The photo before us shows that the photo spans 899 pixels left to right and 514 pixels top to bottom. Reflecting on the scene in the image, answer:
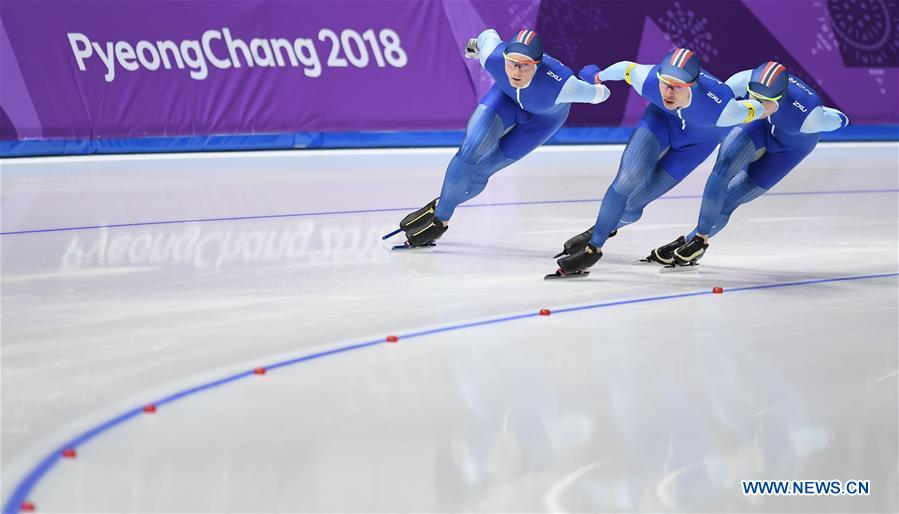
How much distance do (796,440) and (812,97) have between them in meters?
3.13

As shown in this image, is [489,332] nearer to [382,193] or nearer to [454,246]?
[454,246]

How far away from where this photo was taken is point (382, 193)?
9109mm

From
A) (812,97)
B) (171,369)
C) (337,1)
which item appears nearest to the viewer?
(171,369)

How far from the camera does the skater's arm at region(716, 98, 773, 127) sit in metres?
5.62

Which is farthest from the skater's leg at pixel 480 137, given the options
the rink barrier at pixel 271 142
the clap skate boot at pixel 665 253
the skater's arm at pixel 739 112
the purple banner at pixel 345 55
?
the rink barrier at pixel 271 142

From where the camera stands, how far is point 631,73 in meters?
6.02

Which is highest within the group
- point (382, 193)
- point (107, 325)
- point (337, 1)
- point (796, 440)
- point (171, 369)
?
point (337, 1)

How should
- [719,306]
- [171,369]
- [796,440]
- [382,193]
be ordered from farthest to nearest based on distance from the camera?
[382,193] < [719,306] < [171,369] < [796,440]

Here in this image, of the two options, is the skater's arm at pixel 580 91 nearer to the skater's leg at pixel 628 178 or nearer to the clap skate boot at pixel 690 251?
the skater's leg at pixel 628 178

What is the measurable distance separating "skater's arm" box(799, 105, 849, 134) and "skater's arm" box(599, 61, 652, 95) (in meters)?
0.85

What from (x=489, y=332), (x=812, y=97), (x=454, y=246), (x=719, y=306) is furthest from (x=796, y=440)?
(x=454, y=246)

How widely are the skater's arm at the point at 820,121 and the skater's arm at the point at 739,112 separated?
0.39 meters

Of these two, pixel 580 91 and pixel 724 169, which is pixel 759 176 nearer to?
pixel 724 169

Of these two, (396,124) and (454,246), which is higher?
(396,124)
